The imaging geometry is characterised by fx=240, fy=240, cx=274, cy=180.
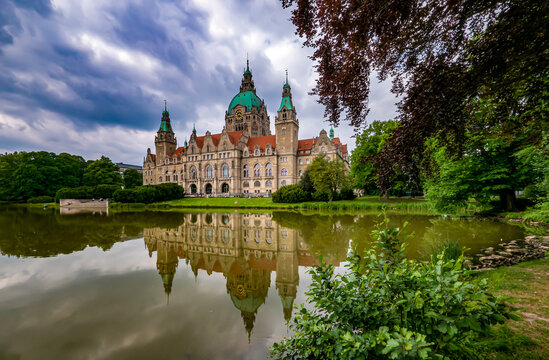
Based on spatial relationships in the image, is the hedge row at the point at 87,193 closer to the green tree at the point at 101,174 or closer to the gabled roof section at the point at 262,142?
the green tree at the point at 101,174

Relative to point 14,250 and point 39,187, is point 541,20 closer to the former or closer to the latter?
point 14,250

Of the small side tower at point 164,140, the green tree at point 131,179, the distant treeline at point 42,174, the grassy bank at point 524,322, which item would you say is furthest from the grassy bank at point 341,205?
the green tree at point 131,179

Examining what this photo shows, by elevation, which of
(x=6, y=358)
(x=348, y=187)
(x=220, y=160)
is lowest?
(x=6, y=358)

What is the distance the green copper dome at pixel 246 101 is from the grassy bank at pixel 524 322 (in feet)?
207

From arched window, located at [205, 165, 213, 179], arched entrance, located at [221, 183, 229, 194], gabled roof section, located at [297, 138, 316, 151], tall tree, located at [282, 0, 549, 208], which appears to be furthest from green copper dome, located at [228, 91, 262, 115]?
tall tree, located at [282, 0, 549, 208]

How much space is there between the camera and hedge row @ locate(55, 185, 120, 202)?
40469 mm

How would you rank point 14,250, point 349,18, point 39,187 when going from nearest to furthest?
point 349,18, point 14,250, point 39,187

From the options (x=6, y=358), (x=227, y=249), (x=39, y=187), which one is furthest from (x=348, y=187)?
(x=39, y=187)

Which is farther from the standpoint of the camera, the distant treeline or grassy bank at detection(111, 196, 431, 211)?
the distant treeline

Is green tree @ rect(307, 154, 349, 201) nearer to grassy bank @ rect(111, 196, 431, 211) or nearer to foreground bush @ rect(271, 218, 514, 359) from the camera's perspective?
grassy bank @ rect(111, 196, 431, 211)

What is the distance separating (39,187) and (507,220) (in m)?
69.4

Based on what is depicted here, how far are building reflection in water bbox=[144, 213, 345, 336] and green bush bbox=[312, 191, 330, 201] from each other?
20.4m

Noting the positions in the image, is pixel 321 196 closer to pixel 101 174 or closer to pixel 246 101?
pixel 246 101

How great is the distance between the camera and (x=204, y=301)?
16.8 ft
